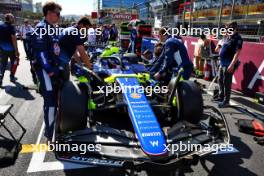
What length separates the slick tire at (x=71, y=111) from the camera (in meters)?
3.20

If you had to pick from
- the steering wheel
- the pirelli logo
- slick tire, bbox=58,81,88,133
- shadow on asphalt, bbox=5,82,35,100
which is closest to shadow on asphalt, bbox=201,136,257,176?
the pirelli logo

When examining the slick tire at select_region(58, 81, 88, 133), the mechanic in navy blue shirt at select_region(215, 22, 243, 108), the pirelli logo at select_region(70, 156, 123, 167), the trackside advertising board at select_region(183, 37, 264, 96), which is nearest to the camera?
the pirelli logo at select_region(70, 156, 123, 167)

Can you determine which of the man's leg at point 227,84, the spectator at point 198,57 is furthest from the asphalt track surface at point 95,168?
the spectator at point 198,57

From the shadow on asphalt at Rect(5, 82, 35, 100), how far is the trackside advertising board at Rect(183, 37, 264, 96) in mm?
5053

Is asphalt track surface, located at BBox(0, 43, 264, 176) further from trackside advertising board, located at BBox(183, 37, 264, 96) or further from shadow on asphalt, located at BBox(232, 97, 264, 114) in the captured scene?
trackside advertising board, located at BBox(183, 37, 264, 96)

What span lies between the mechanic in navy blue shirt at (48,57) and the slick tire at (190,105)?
1666 mm

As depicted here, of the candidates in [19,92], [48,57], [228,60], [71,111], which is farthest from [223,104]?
[19,92]

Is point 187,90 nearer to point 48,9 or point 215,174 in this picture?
point 215,174

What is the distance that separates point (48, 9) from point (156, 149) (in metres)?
2.24

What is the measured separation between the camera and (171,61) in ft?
15.1

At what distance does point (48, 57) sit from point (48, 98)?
54 cm

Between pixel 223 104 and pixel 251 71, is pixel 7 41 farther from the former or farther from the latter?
pixel 251 71

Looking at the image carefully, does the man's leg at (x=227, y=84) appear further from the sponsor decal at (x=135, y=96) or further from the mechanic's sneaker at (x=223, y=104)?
the sponsor decal at (x=135, y=96)

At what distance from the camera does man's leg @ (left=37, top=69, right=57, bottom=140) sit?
3.61 m
